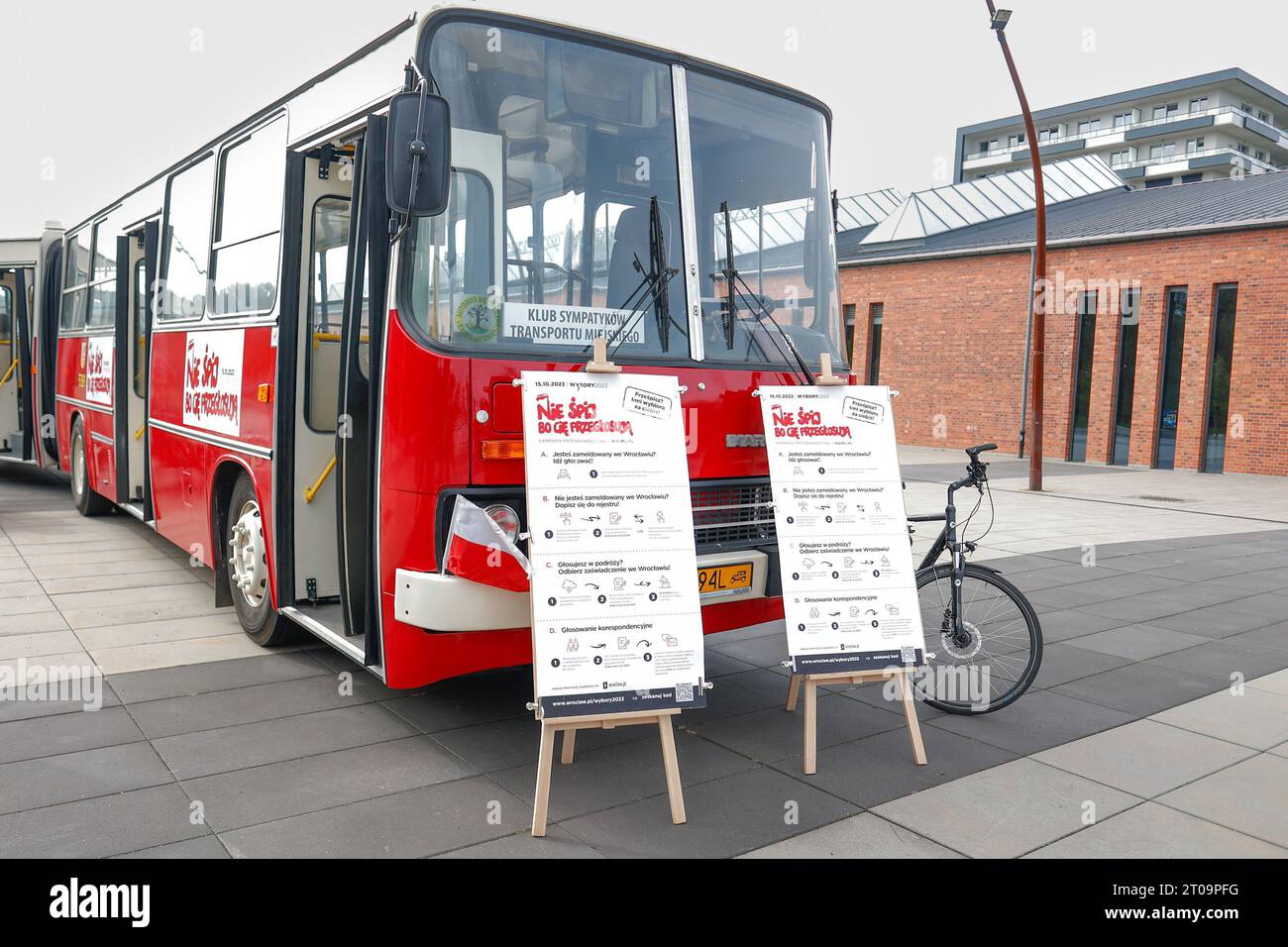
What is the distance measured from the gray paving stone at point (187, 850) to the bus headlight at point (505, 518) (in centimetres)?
153

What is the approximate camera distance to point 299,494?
19.0ft

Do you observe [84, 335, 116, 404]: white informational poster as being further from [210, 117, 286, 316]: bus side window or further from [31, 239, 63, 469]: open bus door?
[210, 117, 286, 316]: bus side window

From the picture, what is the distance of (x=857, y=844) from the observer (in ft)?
12.8

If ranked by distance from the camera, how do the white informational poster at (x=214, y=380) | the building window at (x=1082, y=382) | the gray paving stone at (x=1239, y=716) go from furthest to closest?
the building window at (x=1082, y=382), the white informational poster at (x=214, y=380), the gray paving stone at (x=1239, y=716)

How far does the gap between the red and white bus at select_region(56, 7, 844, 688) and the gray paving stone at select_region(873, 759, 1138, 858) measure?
1218 mm

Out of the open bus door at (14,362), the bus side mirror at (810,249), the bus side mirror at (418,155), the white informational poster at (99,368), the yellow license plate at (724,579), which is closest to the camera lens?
the bus side mirror at (418,155)

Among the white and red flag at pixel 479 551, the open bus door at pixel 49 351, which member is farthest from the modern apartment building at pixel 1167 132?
the white and red flag at pixel 479 551

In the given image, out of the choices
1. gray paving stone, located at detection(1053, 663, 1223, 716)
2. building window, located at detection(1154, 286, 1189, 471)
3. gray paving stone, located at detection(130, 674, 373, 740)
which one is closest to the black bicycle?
gray paving stone, located at detection(1053, 663, 1223, 716)

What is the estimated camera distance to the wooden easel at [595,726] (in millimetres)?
3895

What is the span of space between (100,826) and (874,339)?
94.4 ft

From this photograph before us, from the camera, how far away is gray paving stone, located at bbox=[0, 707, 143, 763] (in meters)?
4.63

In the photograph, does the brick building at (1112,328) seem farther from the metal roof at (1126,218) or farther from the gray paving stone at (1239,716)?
the gray paving stone at (1239,716)

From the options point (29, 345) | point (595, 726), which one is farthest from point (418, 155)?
point (29, 345)
